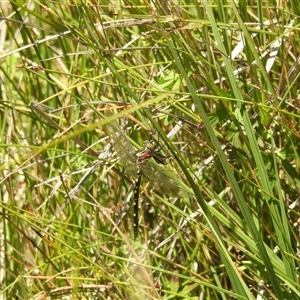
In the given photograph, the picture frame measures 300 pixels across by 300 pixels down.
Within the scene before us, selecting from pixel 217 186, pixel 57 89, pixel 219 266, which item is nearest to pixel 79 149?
pixel 57 89

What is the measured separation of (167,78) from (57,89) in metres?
0.67

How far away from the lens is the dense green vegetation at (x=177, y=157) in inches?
54.9

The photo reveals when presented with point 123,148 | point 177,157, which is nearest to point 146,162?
point 123,148

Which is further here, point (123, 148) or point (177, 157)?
point (123, 148)

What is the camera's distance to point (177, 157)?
125 cm

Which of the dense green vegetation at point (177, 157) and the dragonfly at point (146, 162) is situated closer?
the dense green vegetation at point (177, 157)

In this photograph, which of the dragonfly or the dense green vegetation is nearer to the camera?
the dense green vegetation

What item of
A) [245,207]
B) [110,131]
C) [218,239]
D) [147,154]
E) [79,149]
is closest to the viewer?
[245,207]

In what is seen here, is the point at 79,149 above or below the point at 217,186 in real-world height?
above

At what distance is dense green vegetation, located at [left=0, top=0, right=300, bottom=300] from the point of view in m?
1.39

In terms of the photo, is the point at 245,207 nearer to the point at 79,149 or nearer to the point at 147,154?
the point at 147,154

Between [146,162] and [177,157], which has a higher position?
[177,157]

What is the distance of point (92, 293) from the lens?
171 centimetres

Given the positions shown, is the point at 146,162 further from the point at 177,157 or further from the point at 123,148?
the point at 177,157
